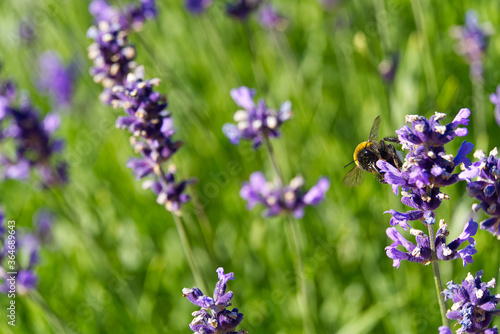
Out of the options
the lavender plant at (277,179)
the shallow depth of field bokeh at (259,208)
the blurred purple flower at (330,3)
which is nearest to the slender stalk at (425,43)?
the shallow depth of field bokeh at (259,208)

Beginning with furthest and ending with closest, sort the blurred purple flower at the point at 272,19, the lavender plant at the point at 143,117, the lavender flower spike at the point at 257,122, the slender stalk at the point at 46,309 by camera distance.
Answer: the blurred purple flower at the point at 272,19
the slender stalk at the point at 46,309
the lavender flower spike at the point at 257,122
the lavender plant at the point at 143,117

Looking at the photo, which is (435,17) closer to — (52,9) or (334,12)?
(334,12)

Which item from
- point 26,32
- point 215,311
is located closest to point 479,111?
point 215,311

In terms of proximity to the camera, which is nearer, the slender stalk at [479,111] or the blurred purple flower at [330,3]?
the slender stalk at [479,111]

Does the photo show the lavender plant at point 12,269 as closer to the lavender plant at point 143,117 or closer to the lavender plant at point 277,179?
the lavender plant at point 143,117

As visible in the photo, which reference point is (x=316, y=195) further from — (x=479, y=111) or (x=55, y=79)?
(x=55, y=79)

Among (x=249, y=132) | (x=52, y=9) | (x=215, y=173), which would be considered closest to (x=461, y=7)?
(x=215, y=173)

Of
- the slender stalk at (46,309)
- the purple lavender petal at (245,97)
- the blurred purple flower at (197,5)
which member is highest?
the blurred purple flower at (197,5)
